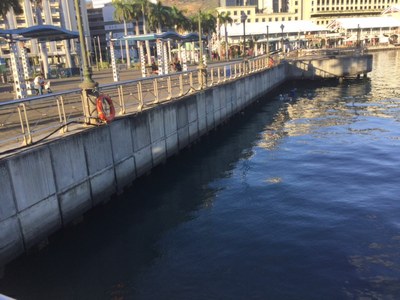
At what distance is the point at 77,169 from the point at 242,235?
21.5 feet

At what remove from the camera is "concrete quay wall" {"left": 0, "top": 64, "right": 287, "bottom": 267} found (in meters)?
11.1

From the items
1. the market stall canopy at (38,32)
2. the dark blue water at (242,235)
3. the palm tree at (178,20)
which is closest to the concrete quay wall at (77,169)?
the dark blue water at (242,235)

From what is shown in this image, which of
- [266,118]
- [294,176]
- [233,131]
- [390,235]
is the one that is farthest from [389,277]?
[266,118]

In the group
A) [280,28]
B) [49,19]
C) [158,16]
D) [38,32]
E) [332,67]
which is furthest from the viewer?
[280,28]

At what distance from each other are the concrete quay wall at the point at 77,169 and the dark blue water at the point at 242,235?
0.69 m

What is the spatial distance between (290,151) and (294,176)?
5163 millimetres

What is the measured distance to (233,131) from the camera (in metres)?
31.0

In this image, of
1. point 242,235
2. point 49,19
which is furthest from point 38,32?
point 49,19

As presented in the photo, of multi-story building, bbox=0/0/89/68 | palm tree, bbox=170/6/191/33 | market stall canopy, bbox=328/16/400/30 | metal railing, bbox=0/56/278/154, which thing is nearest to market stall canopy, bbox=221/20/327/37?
market stall canopy, bbox=328/16/400/30

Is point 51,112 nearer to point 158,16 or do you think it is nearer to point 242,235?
point 242,235

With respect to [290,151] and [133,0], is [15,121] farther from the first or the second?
[133,0]

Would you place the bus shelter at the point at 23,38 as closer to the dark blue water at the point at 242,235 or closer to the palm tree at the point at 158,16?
the dark blue water at the point at 242,235

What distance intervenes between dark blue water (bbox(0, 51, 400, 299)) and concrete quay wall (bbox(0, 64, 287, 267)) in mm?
689

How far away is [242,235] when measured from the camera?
12930mm
